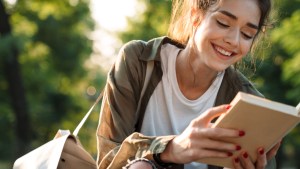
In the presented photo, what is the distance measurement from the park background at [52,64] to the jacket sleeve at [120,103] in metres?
13.0

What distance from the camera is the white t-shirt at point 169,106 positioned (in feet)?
10.1

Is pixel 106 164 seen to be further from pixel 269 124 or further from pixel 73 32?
pixel 73 32

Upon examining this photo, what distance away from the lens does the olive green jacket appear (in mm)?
2961

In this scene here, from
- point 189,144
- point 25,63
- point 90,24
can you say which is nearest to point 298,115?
point 189,144

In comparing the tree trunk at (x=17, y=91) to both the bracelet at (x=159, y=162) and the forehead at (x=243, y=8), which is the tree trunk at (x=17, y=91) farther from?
the bracelet at (x=159, y=162)

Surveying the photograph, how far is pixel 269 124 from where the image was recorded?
2.36 meters

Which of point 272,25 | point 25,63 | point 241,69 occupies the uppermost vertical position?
point 272,25

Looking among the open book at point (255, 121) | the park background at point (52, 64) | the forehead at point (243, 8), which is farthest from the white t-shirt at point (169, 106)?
the park background at point (52, 64)

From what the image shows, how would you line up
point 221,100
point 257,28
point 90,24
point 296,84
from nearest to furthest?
point 257,28
point 221,100
point 296,84
point 90,24

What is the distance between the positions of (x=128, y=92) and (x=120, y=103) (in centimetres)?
6

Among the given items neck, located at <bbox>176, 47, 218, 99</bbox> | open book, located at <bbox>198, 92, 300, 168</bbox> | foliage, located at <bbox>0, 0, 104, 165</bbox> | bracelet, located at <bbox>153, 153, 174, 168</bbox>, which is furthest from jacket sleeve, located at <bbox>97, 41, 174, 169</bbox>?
foliage, located at <bbox>0, 0, 104, 165</bbox>

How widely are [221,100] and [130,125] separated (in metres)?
0.45

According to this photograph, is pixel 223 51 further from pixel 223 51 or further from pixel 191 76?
pixel 191 76

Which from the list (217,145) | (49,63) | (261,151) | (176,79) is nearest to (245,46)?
(176,79)
